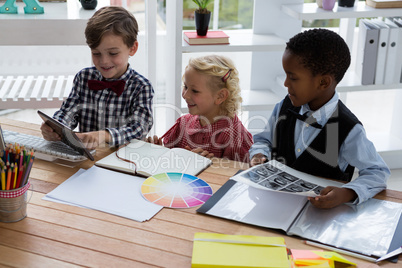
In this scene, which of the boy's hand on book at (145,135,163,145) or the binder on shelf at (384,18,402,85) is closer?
the boy's hand on book at (145,135,163,145)

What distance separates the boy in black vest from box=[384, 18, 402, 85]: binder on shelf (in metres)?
1.47

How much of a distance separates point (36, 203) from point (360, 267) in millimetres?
864

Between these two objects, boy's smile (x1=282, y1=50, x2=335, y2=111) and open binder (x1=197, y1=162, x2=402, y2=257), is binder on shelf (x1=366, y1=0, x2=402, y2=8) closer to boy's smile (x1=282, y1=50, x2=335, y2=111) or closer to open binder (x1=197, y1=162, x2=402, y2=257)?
boy's smile (x1=282, y1=50, x2=335, y2=111)

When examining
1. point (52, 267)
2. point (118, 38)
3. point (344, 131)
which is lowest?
point (52, 267)

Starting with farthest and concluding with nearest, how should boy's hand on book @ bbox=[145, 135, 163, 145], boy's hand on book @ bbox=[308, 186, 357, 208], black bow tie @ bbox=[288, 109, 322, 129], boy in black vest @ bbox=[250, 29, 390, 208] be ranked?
boy's hand on book @ bbox=[145, 135, 163, 145] → black bow tie @ bbox=[288, 109, 322, 129] → boy in black vest @ bbox=[250, 29, 390, 208] → boy's hand on book @ bbox=[308, 186, 357, 208]

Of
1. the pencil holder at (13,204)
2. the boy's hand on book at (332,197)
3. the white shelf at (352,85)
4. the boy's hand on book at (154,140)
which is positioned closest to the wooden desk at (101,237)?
the pencil holder at (13,204)

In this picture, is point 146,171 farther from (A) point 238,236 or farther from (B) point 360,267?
(B) point 360,267

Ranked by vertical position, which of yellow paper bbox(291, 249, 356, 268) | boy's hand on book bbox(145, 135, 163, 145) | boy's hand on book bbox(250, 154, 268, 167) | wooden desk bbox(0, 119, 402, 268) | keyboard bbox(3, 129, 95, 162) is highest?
keyboard bbox(3, 129, 95, 162)

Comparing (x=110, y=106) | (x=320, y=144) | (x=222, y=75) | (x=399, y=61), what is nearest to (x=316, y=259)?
(x=320, y=144)

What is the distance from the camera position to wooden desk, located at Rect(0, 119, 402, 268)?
1.17 m

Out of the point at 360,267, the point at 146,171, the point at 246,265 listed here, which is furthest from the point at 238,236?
the point at 146,171

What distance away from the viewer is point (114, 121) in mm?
2039

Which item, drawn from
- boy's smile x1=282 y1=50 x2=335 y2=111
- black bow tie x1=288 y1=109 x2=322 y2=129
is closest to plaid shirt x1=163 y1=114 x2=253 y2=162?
black bow tie x1=288 y1=109 x2=322 y2=129

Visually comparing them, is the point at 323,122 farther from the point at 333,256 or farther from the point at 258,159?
the point at 333,256
